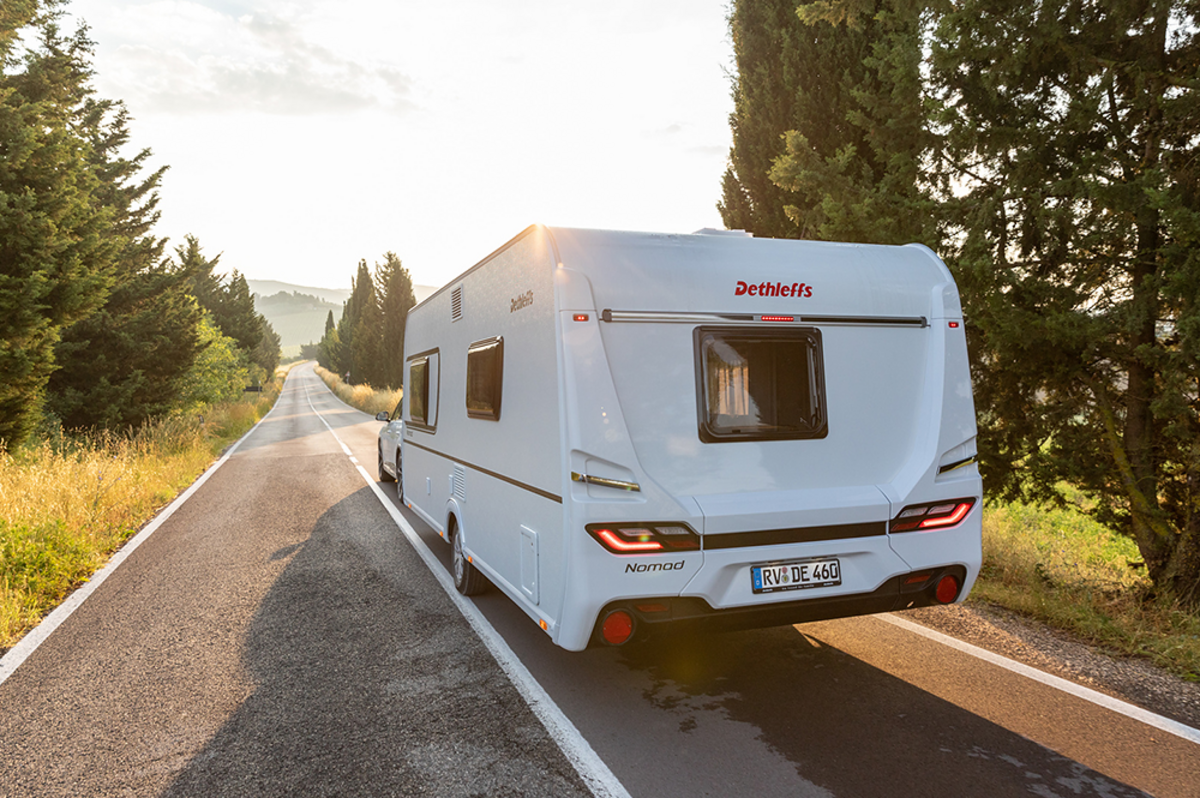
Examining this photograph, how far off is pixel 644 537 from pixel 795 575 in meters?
0.86

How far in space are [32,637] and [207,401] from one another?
23.0m

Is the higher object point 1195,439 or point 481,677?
point 1195,439

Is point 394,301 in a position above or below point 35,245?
above

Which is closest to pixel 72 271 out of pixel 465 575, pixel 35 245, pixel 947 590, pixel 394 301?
pixel 35 245

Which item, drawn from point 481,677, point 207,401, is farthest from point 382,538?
point 207,401

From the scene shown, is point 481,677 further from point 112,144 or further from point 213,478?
point 112,144

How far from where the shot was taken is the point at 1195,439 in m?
4.87

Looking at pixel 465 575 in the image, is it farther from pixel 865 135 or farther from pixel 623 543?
pixel 865 135

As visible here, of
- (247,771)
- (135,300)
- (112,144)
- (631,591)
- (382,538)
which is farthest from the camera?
(112,144)

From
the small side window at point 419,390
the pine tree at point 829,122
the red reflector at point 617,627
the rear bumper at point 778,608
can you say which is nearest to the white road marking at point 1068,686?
the rear bumper at point 778,608

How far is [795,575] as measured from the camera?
12.2ft

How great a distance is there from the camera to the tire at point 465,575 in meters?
5.80

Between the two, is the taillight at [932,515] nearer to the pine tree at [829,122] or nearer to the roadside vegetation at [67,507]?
the pine tree at [829,122]

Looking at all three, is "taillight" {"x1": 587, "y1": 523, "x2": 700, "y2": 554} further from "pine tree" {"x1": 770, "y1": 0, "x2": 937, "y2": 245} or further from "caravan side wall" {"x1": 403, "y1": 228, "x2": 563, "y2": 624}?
"pine tree" {"x1": 770, "y1": 0, "x2": 937, "y2": 245}
